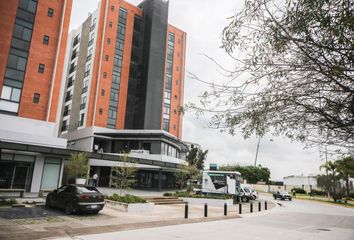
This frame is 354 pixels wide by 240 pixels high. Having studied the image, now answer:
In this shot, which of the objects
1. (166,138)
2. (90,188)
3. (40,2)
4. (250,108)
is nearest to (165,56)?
(166,138)

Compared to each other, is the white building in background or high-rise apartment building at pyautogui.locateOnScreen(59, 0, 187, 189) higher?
high-rise apartment building at pyautogui.locateOnScreen(59, 0, 187, 189)

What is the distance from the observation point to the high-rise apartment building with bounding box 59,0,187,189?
42.5 metres

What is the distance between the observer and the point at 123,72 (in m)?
A: 49.8

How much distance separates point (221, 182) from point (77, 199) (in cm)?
1925

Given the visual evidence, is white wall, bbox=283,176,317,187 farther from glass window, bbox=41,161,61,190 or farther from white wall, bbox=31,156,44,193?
white wall, bbox=31,156,44,193

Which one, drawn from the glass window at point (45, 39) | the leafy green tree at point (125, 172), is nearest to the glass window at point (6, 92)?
the glass window at point (45, 39)

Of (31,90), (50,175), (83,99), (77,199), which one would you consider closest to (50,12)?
(31,90)

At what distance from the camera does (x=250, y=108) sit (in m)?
6.00

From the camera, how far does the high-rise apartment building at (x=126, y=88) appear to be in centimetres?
4247

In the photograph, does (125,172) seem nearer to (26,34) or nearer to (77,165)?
(77,165)

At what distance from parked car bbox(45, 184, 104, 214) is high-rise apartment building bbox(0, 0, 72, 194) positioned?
1159 cm

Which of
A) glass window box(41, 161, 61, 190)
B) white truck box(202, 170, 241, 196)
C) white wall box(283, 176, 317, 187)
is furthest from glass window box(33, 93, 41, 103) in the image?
white wall box(283, 176, 317, 187)

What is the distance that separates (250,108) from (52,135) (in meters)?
28.7

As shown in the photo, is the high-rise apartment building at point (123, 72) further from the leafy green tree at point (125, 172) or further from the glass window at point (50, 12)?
the leafy green tree at point (125, 172)
